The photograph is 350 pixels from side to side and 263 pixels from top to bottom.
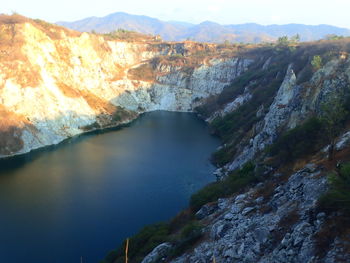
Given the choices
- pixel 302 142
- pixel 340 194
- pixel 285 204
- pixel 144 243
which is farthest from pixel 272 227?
pixel 144 243

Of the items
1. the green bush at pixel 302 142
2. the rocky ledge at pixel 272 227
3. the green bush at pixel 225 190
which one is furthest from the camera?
the green bush at pixel 225 190

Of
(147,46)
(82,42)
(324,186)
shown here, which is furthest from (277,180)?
(147,46)

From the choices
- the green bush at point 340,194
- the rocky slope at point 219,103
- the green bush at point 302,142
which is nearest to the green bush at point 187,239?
the rocky slope at point 219,103

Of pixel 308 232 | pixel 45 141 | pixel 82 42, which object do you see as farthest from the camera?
pixel 82 42

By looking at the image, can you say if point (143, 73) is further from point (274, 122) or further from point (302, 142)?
point (302, 142)

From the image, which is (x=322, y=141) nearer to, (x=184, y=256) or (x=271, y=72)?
(x=184, y=256)

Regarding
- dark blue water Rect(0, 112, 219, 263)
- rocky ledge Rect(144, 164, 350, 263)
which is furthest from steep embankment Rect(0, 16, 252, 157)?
rocky ledge Rect(144, 164, 350, 263)

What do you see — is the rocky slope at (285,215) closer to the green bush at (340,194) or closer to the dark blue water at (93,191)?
the green bush at (340,194)

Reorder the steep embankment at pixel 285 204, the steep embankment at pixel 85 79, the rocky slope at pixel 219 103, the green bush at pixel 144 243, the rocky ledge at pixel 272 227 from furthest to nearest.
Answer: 1. the steep embankment at pixel 85 79
2. the green bush at pixel 144 243
3. the rocky slope at pixel 219 103
4. the rocky ledge at pixel 272 227
5. the steep embankment at pixel 285 204
